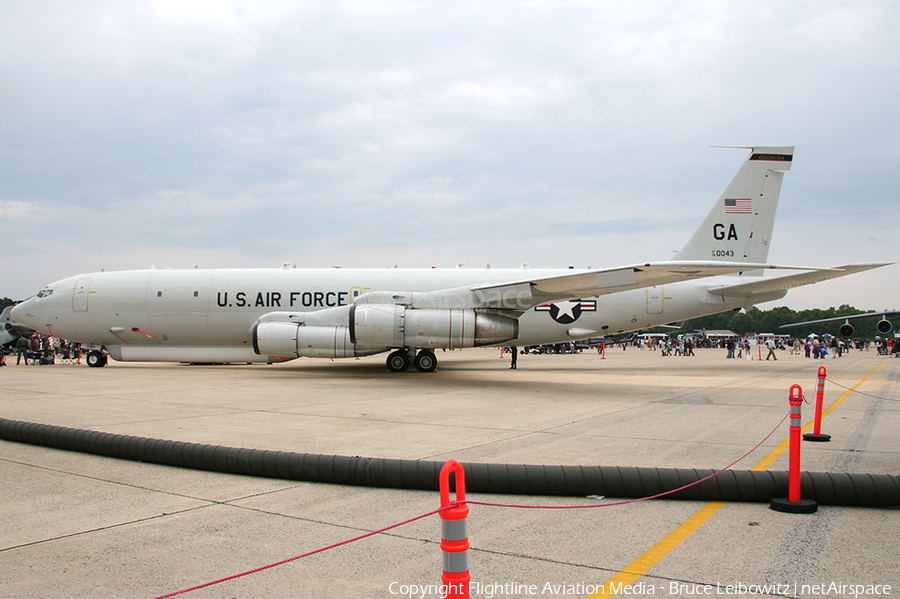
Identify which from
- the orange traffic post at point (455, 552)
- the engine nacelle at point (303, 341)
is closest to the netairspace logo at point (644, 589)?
the orange traffic post at point (455, 552)

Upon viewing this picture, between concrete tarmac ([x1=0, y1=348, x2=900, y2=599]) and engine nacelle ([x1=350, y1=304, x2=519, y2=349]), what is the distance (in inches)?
240

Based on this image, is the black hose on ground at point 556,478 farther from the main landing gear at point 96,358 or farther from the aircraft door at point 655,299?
the main landing gear at point 96,358

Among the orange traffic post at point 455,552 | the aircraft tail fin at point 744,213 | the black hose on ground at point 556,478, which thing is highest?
the aircraft tail fin at point 744,213

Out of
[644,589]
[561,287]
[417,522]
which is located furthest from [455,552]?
[561,287]

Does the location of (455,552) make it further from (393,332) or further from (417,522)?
(393,332)

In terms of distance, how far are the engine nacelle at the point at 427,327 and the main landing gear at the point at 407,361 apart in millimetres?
3011

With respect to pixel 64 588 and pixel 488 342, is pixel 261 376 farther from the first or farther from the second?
pixel 64 588

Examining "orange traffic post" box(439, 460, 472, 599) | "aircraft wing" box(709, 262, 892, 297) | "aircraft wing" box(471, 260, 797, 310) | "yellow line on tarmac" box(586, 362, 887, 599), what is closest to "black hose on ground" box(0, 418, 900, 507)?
"yellow line on tarmac" box(586, 362, 887, 599)

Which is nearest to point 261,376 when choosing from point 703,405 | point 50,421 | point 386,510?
point 50,421

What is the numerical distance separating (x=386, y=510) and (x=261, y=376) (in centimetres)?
1435

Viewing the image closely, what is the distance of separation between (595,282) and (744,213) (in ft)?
28.3

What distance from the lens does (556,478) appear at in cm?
526

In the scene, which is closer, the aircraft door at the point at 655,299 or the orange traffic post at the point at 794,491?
the orange traffic post at the point at 794,491

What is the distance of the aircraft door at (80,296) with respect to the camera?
21.6m
